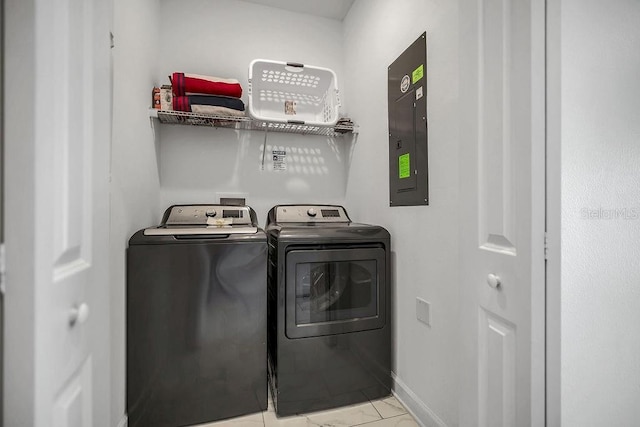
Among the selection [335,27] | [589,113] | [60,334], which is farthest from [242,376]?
[335,27]

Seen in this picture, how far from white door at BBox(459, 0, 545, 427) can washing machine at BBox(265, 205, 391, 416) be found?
65cm

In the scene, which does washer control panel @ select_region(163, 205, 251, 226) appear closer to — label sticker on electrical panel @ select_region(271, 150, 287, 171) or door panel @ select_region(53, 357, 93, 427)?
label sticker on electrical panel @ select_region(271, 150, 287, 171)

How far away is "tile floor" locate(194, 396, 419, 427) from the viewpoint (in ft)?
4.77

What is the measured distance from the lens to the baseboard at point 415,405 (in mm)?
1356

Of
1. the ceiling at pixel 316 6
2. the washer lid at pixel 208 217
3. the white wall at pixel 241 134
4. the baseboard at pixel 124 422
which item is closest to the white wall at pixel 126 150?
the baseboard at pixel 124 422

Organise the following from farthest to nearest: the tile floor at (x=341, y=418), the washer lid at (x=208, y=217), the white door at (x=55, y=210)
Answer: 1. the washer lid at (x=208, y=217)
2. the tile floor at (x=341, y=418)
3. the white door at (x=55, y=210)

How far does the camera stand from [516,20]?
0.80 meters

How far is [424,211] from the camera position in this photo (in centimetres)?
143

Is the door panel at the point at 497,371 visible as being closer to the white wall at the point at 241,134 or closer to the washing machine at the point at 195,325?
the washing machine at the point at 195,325

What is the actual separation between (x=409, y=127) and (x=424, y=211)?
18.5 inches

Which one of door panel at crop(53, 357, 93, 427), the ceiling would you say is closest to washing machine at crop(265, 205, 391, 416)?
door panel at crop(53, 357, 93, 427)

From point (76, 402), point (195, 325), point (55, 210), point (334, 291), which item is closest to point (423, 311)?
point (334, 291)

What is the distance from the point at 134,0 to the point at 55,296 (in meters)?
1.62

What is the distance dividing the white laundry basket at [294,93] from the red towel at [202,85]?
7.0 inches
